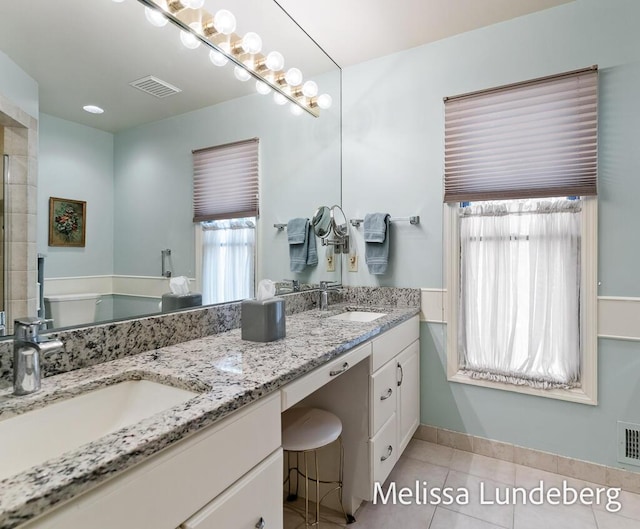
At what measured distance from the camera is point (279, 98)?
2.06 m

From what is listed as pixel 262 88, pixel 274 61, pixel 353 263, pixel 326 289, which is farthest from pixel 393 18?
pixel 326 289

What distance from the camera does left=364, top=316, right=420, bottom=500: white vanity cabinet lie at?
63.6 inches

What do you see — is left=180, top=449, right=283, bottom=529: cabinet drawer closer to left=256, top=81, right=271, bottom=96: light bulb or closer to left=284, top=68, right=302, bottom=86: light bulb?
left=256, top=81, right=271, bottom=96: light bulb

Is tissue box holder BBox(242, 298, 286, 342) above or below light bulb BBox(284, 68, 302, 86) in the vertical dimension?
below

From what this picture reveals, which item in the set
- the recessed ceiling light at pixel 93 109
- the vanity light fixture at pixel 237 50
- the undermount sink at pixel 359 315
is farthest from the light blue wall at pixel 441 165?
the recessed ceiling light at pixel 93 109

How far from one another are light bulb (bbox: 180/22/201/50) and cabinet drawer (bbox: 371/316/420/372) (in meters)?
1.48

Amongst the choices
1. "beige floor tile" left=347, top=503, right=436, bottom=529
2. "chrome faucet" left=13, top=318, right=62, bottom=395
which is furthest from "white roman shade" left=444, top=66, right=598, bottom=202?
"chrome faucet" left=13, top=318, right=62, bottom=395

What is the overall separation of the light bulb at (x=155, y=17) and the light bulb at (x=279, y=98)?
0.73m

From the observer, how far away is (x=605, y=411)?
186cm

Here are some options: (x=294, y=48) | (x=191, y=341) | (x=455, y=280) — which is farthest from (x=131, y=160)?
(x=455, y=280)

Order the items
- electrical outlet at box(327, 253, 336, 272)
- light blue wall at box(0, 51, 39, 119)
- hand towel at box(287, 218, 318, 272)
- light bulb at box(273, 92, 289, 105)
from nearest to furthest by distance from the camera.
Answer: light blue wall at box(0, 51, 39, 119)
light bulb at box(273, 92, 289, 105)
hand towel at box(287, 218, 318, 272)
electrical outlet at box(327, 253, 336, 272)

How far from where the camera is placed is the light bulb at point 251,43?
5.65 ft

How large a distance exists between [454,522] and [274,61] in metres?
2.42

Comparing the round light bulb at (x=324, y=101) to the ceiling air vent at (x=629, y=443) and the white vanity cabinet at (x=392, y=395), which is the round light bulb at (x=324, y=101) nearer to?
the white vanity cabinet at (x=392, y=395)
